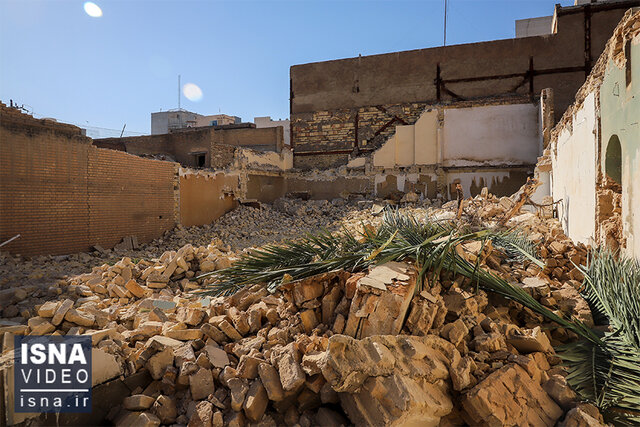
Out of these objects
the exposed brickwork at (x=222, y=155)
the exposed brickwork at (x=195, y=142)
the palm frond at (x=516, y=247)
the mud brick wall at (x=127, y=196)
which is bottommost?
the palm frond at (x=516, y=247)

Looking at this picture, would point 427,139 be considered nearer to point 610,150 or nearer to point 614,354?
point 610,150

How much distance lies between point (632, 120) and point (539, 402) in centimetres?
297

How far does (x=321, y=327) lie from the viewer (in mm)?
3055

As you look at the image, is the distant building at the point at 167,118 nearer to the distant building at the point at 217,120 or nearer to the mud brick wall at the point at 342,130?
the distant building at the point at 217,120

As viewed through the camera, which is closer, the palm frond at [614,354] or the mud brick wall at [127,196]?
the palm frond at [614,354]

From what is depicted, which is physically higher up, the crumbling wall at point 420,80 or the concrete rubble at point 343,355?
the crumbling wall at point 420,80

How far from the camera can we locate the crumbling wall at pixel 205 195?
41.3 ft

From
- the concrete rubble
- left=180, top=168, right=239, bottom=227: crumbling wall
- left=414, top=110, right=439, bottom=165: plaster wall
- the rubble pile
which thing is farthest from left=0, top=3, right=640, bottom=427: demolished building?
left=414, top=110, right=439, bottom=165: plaster wall

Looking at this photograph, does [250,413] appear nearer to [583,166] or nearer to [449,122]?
[583,166]

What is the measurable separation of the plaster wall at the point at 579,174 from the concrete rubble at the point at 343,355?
2.10 m

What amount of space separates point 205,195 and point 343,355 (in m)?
11.9

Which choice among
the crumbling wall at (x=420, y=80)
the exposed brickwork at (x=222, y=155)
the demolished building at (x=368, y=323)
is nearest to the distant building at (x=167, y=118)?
the crumbling wall at (x=420, y=80)

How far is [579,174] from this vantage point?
5.88m

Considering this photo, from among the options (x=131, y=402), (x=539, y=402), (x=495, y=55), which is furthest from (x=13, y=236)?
(x=495, y=55)
